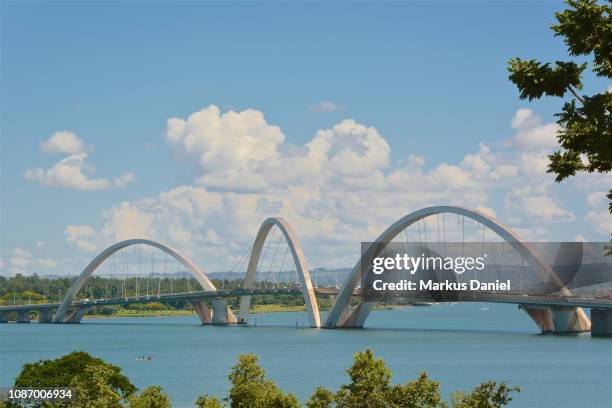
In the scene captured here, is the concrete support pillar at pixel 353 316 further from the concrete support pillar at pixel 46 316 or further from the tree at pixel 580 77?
the tree at pixel 580 77

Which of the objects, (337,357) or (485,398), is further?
(337,357)

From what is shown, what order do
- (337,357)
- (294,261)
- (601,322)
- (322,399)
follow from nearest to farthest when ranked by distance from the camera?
(322,399) < (337,357) < (601,322) < (294,261)

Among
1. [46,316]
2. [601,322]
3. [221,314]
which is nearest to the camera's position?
[601,322]

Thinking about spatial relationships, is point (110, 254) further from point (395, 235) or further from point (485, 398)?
point (485, 398)

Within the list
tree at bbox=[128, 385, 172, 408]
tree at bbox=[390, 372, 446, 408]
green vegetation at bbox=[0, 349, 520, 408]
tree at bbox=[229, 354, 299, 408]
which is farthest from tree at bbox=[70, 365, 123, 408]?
tree at bbox=[390, 372, 446, 408]

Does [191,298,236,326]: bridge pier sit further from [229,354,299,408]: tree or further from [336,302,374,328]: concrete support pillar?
[229,354,299,408]: tree

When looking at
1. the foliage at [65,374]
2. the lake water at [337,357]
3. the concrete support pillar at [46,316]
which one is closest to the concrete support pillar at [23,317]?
the concrete support pillar at [46,316]

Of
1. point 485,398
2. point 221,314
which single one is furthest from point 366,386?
point 221,314
